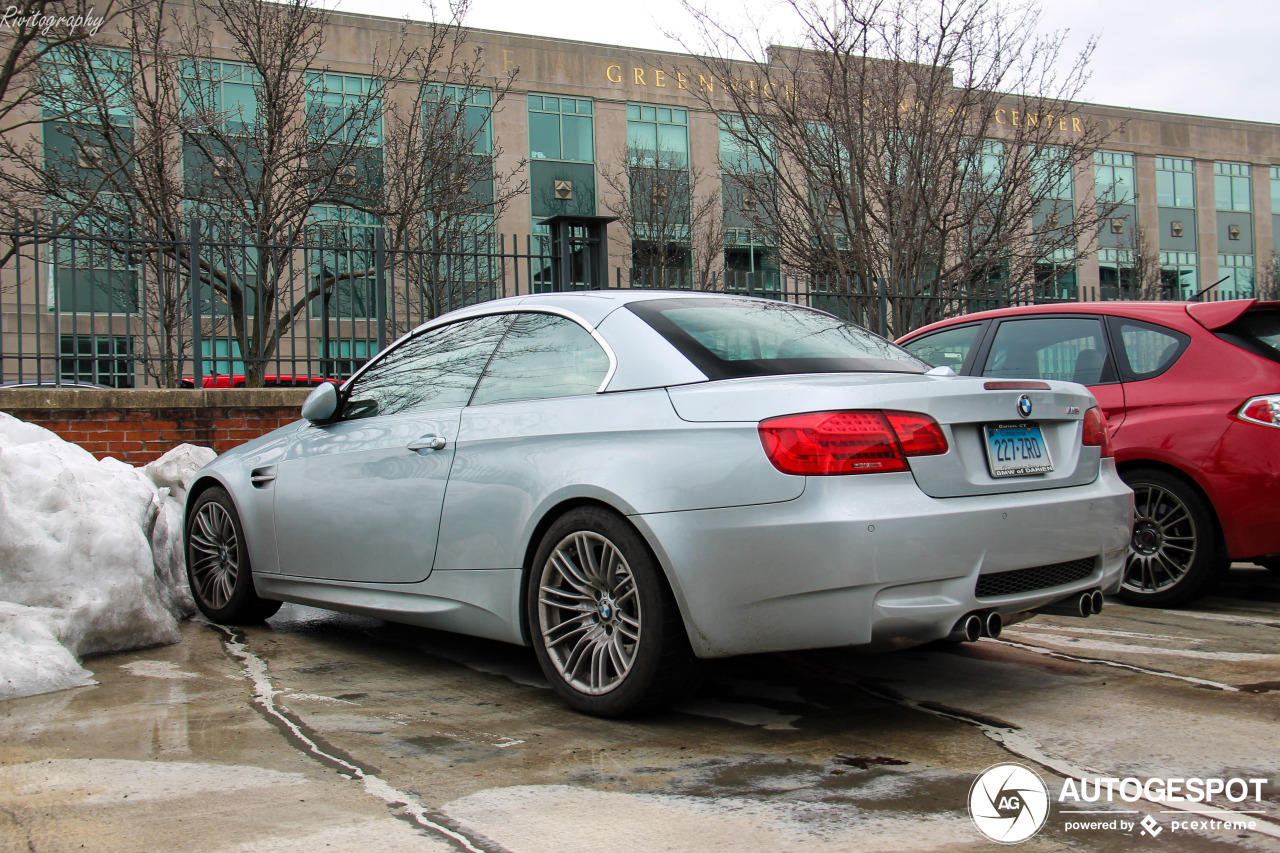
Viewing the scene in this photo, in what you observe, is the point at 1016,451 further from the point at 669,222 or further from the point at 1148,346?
the point at 669,222

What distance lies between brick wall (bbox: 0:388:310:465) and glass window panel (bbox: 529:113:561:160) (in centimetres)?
2985

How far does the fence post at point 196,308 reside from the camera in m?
8.84

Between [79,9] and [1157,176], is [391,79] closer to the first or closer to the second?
[79,9]

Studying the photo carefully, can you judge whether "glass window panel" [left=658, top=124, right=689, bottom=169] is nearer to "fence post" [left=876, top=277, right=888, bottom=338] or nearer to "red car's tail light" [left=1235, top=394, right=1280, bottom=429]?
"fence post" [left=876, top=277, right=888, bottom=338]

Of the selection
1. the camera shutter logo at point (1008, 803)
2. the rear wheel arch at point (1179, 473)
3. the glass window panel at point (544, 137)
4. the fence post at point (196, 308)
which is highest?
the glass window panel at point (544, 137)

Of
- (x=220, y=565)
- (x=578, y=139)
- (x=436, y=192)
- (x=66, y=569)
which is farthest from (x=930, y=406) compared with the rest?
(x=578, y=139)

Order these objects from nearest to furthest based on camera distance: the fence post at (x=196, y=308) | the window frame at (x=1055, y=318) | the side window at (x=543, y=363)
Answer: the side window at (x=543, y=363) < the window frame at (x=1055, y=318) < the fence post at (x=196, y=308)

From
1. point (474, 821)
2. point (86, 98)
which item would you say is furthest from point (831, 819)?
point (86, 98)

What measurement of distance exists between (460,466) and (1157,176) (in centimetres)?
5076

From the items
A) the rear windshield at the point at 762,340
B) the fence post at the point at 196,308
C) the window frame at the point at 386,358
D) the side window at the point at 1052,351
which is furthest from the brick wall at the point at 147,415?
the rear windshield at the point at 762,340

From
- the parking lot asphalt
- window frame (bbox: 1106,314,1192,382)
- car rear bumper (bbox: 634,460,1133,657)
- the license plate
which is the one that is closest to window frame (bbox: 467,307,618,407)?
car rear bumper (bbox: 634,460,1133,657)

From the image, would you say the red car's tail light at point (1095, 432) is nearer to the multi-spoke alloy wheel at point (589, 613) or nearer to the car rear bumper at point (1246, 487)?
the car rear bumper at point (1246, 487)

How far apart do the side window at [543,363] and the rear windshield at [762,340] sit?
0.25 m

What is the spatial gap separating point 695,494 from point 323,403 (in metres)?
2.37
